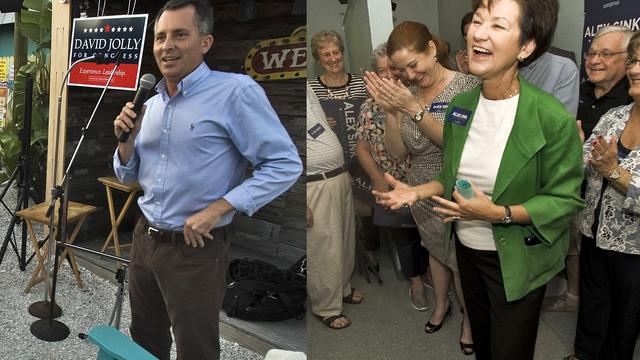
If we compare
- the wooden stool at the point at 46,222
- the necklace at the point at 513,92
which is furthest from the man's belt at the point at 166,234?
the necklace at the point at 513,92

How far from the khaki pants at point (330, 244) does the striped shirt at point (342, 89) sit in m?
0.16

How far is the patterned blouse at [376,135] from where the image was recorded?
1.01 metres

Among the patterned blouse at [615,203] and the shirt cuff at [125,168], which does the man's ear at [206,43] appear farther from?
the patterned blouse at [615,203]

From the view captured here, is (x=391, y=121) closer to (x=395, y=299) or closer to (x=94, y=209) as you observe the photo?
(x=395, y=299)

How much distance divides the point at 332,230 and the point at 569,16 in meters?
0.63

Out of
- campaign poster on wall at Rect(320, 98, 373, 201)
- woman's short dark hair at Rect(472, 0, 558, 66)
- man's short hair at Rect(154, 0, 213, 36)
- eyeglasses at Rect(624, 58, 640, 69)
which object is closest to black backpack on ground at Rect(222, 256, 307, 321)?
campaign poster on wall at Rect(320, 98, 373, 201)

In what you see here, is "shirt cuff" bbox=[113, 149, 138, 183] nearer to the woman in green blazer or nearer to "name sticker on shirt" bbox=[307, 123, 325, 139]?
"name sticker on shirt" bbox=[307, 123, 325, 139]

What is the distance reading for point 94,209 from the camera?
1.19 metres

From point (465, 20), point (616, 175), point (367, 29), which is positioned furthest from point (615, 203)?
point (367, 29)

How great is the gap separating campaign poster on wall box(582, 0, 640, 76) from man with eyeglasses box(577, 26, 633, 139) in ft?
0.05

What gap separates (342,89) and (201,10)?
309mm

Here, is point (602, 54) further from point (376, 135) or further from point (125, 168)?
point (125, 168)

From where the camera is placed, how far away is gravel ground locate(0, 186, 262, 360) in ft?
4.16

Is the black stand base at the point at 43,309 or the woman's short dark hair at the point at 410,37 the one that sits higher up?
the woman's short dark hair at the point at 410,37
